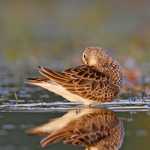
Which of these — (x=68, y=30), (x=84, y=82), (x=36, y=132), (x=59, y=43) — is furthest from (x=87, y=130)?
(x=68, y=30)

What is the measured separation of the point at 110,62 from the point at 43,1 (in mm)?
19075

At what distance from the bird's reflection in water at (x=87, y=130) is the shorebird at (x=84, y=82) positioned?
46 cm

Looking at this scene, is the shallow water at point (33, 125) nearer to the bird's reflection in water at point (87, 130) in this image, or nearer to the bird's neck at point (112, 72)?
the bird's reflection in water at point (87, 130)

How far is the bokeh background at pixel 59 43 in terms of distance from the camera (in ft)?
34.2

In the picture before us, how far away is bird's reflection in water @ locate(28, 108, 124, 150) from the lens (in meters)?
9.41

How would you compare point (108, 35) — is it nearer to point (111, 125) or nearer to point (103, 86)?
point (103, 86)

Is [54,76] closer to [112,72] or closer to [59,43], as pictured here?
[112,72]

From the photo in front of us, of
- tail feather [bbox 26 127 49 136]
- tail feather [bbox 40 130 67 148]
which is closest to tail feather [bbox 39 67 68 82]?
tail feather [bbox 26 127 49 136]

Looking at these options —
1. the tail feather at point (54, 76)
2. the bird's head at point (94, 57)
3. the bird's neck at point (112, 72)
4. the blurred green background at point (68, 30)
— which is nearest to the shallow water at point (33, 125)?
the tail feather at point (54, 76)

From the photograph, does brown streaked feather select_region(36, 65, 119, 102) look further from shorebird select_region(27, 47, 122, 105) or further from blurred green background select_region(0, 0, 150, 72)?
blurred green background select_region(0, 0, 150, 72)

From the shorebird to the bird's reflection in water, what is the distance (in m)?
0.46

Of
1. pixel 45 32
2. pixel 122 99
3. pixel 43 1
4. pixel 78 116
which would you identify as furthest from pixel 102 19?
pixel 78 116

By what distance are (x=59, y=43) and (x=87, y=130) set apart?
11.0 meters

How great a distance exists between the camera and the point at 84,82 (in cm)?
1177
